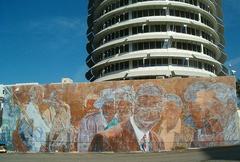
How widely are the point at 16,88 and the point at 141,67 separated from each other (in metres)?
18.0

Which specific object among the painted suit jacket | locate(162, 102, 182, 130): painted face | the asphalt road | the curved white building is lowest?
the asphalt road

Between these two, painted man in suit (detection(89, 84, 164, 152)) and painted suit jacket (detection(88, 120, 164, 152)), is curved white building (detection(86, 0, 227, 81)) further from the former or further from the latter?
painted suit jacket (detection(88, 120, 164, 152))

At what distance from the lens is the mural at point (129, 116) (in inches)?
1564

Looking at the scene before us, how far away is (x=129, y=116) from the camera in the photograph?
41594 mm

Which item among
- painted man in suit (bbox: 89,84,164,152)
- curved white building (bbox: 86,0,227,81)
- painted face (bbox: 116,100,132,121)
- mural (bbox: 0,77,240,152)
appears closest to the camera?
mural (bbox: 0,77,240,152)

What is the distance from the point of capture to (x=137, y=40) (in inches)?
2260

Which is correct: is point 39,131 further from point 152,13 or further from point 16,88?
point 152,13

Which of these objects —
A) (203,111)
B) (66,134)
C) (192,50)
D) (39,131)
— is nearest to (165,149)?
(203,111)

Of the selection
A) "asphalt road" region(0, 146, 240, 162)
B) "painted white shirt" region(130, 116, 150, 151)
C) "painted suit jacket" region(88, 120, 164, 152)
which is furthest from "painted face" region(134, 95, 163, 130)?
"asphalt road" region(0, 146, 240, 162)

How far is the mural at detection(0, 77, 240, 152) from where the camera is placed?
130ft

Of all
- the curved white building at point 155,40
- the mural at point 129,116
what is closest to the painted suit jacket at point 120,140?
the mural at point 129,116

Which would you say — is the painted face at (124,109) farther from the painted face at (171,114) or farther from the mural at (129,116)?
the painted face at (171,114)

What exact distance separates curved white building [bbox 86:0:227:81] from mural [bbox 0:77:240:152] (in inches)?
531

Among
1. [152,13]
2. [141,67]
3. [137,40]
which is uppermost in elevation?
[152,13]
